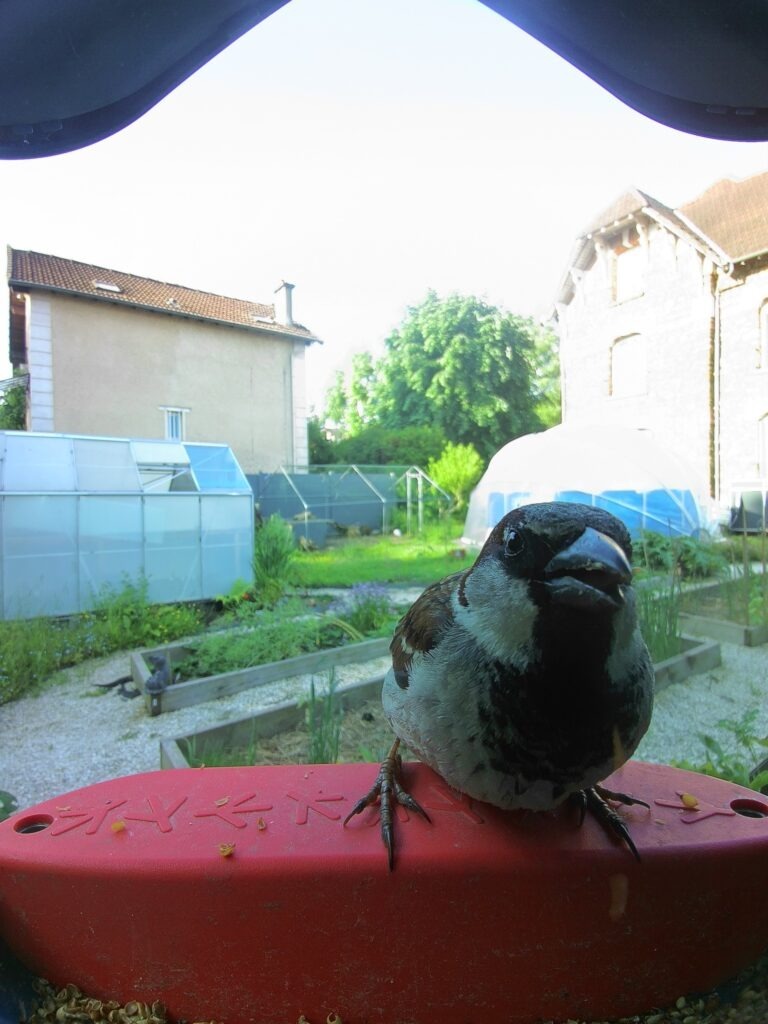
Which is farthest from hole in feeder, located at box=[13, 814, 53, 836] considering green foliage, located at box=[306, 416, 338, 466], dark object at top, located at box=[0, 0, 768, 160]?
green foliage, located at box=[306, 416, 338, 466]

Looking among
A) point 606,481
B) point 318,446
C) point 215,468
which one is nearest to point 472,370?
point 215,468

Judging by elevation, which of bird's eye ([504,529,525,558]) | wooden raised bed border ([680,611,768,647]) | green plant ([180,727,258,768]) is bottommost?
green plant ([180,727,258,768])

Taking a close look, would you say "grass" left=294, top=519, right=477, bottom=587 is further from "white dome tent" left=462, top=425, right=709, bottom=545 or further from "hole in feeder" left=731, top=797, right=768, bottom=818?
"hole in feeder" left=731, top=797, right=768, bottom=818

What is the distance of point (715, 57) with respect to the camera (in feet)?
2.62

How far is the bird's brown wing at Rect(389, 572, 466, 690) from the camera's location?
0.94 meters

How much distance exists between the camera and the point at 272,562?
6.52 metres

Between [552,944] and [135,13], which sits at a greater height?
[135,13]

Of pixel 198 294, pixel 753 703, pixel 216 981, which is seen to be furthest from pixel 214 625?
pixel 198 294

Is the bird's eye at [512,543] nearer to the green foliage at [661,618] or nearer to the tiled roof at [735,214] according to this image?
the tiled roof at [735,214]

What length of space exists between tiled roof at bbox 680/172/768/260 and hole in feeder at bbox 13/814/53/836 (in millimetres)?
1818

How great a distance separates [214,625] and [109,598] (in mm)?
883

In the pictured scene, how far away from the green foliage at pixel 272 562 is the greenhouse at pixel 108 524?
18 centimetres

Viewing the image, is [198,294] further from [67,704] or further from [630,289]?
[630,289]

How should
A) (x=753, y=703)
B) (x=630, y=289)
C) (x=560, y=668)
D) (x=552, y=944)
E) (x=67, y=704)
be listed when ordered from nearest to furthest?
(x=560, y=668), (x=552, y=944), (x=630, y=289), (x=753, y=703), (x=67, y=704)
